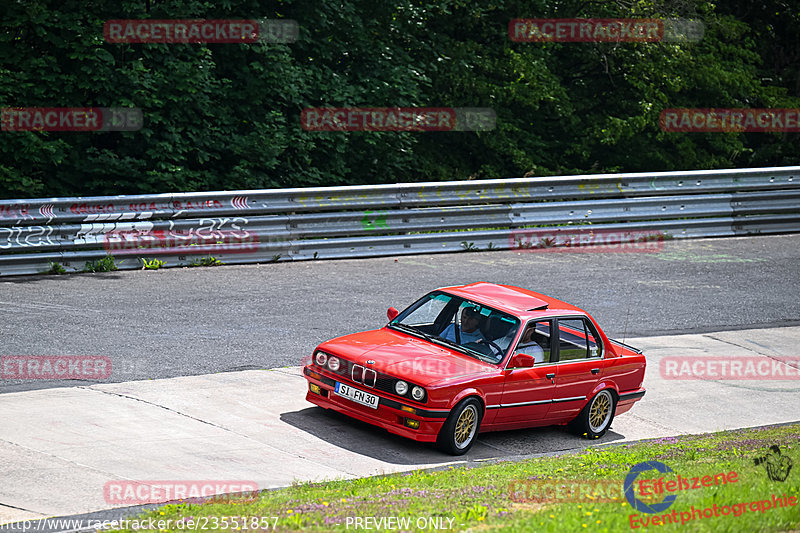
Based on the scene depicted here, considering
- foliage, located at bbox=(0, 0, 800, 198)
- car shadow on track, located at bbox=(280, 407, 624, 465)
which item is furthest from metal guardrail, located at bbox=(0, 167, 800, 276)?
car shadow on track, located at bbox=(280, 407, 624, 465)

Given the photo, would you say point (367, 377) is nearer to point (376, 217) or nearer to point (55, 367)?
point (55, 367)

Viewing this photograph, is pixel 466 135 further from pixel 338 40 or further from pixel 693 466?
pixel 693 466

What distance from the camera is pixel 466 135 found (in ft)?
70.1

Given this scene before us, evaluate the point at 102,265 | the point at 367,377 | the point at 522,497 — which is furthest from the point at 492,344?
the point at 102,265

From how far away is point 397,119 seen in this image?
1920cm

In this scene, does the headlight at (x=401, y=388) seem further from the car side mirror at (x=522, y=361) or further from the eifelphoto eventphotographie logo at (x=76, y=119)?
the eifelphoto eventphotographie logo at (x=76, y=119)

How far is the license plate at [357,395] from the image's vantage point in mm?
8844

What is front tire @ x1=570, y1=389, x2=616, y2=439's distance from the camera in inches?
393

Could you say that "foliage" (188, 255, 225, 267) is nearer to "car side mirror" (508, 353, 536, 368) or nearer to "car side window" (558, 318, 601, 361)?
"car side window" (558, 318, 601, 361)

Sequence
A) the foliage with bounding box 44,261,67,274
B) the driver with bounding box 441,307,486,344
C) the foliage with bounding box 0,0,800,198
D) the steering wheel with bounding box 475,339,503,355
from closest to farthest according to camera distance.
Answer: the steering wheel with bounding box 475,339,503,355, the driver with bounding box 441,307,486,344, the foliage with bounding box 44,261,67,274, the foliage with bounding box 0,0,800,198

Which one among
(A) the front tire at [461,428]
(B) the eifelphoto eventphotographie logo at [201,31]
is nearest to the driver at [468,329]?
(A) the front tire at [461,428]

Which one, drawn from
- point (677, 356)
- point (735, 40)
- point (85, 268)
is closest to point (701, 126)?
point (735, 40)

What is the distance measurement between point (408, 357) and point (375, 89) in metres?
10.7

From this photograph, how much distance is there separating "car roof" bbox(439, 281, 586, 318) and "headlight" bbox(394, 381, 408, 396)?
56.4 inches
